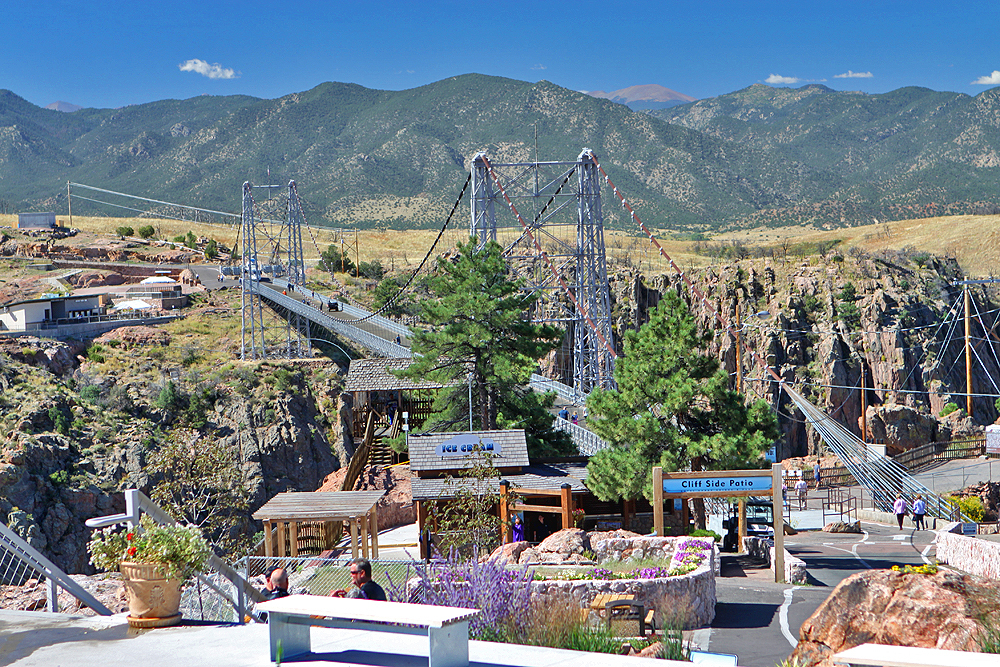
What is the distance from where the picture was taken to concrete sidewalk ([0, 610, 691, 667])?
714cm

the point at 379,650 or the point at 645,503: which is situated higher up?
the point at 379,650

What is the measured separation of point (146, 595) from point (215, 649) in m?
1.30

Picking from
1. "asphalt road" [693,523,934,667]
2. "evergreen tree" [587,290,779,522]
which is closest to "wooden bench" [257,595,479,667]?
"asphalt road" [693,523,934,667]

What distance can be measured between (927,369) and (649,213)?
91.6 meters

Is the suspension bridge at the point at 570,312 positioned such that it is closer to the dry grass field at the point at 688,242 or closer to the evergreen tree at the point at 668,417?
the evergreen tree at the point at 668,417

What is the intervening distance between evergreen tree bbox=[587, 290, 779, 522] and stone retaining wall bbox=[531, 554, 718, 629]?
634cm

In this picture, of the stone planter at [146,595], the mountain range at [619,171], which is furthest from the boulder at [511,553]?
the mountain range at [619,171]

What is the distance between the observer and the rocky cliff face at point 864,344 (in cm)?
4450

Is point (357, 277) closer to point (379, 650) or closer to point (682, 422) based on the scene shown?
point (682, 422)

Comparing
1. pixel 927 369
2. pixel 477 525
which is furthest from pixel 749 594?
pixel 927 369

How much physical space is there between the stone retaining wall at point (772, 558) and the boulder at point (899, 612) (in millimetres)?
7991

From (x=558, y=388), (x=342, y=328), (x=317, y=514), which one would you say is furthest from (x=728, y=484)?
(x=342, y=328)

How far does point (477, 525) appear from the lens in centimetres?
1456

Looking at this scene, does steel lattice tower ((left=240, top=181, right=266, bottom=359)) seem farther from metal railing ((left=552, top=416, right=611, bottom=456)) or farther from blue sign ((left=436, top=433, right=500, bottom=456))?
blue sign ((left=436, top=433, right=500, bottom=456))
